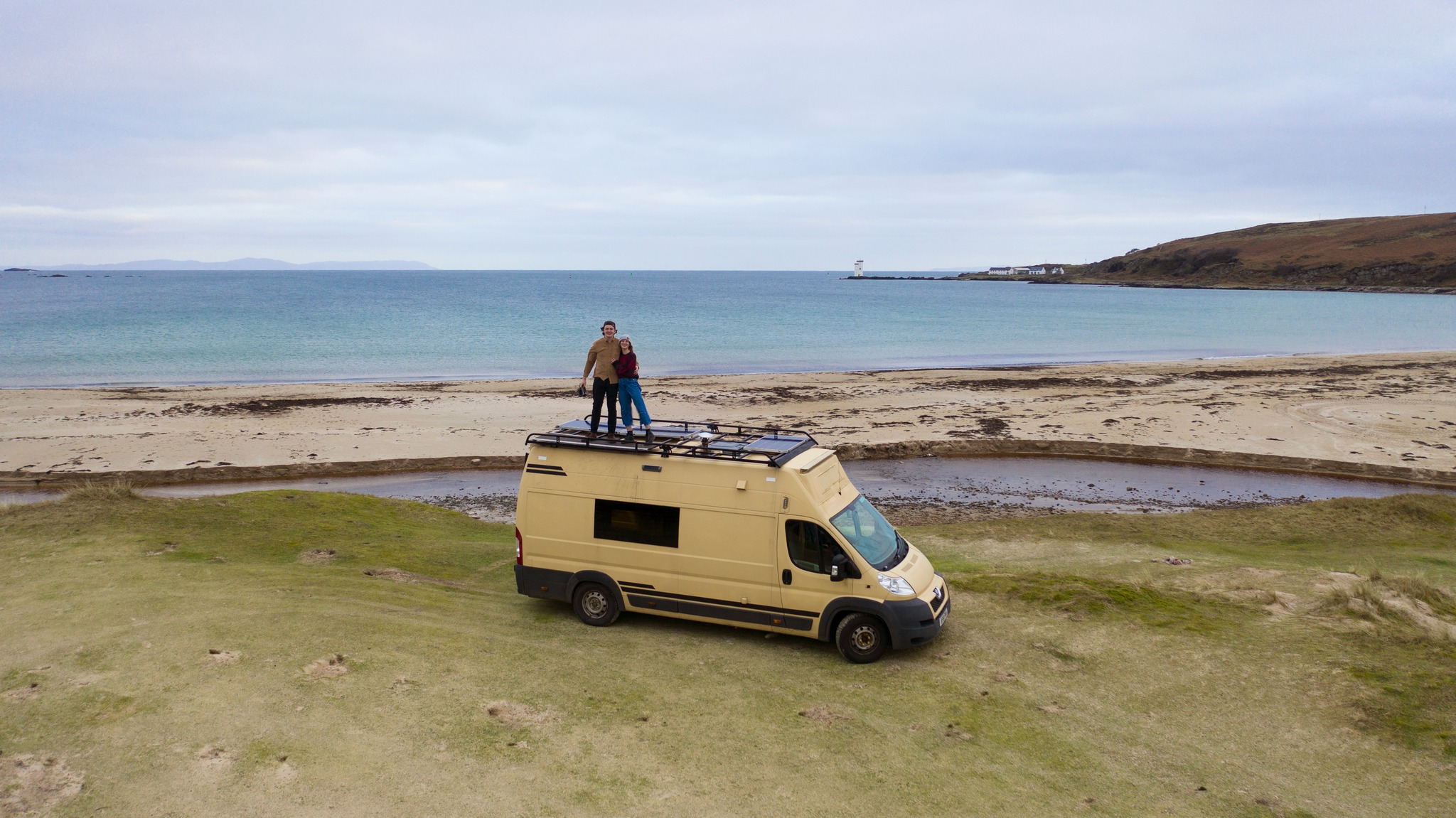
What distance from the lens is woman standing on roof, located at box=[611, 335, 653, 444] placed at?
1259 cm

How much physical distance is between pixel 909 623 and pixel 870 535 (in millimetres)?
1297

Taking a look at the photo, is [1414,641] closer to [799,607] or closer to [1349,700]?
[1349,700]

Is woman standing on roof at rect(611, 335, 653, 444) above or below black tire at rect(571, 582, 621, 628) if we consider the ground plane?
above

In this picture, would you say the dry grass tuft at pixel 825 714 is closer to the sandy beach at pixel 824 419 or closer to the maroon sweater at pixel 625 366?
the maroon sweater at pixel 625 366

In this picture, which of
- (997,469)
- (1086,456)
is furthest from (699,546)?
(1086,456)

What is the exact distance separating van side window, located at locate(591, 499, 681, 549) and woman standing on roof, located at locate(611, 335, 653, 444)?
1579 mm

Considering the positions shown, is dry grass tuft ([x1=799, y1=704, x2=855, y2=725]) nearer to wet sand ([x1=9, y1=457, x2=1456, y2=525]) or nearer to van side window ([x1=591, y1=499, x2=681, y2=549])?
van side window ([x1=591, y1=499, x2=681, y2=549])

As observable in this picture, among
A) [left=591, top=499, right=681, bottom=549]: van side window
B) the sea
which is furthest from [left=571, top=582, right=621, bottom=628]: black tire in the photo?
the sea

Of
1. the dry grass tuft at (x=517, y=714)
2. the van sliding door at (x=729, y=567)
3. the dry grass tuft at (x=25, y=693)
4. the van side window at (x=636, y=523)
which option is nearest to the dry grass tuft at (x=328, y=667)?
the dry grass tuft at (x=517, y=714)

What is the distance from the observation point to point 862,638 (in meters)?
10.5

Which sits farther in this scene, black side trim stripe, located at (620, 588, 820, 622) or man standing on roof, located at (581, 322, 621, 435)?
man standing on roof, located at (581, 322, 621, 435)

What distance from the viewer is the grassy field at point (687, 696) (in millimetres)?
7434

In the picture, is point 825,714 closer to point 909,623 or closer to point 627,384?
point 909,623

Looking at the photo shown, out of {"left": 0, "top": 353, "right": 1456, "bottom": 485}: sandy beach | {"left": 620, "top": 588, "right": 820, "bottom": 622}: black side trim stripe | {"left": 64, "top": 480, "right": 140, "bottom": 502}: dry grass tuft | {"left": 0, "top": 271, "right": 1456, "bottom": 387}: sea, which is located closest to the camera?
{"left": 620, "top": 588, "right": 820, "bottom": 622}: black side trim stripe
